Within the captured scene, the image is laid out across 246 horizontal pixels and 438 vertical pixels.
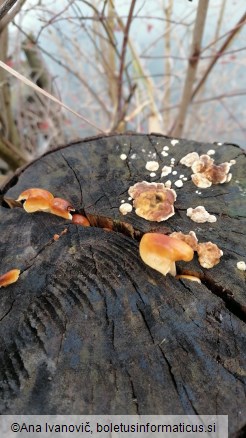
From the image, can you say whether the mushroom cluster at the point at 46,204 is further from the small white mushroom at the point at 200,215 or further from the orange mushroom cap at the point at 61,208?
the small white mushroom at the point at 200,215

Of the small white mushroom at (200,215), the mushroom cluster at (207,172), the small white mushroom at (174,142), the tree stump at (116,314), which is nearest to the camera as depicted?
the tree stump at (116,314)

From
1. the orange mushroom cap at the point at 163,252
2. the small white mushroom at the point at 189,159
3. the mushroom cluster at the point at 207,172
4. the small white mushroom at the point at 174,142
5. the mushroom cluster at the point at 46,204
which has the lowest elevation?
the orange mushroom cap at the point at 163,252

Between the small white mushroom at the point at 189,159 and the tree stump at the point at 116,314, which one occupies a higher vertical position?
the small white mushroom at the point at 189,159

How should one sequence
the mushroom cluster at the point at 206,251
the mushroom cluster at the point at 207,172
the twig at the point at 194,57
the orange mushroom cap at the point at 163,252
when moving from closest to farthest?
the orange mushroom cap at the point at 163,252 < the mushroom cluster at the point at 206,251 < the mushroom cluster at the point at 207,172 < the twig at the point at 194,57

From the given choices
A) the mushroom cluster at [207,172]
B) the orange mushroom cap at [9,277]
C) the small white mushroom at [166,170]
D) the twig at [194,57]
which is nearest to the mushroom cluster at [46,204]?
the orange mushroom cap at [9,277]

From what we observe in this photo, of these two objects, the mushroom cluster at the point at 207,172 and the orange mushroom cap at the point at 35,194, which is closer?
the orange mushroom cap at the point at 35,194

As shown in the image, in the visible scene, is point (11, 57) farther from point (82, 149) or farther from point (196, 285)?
point (196, 285)

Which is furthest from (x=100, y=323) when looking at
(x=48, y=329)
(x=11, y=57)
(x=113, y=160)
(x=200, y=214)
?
(x=11, y=57)

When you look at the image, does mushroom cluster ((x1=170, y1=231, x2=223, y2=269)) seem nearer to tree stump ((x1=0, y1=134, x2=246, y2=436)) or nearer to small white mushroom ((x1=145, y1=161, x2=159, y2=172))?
tree stump ((x1=0, y1=134, x2=246, y2=436))
